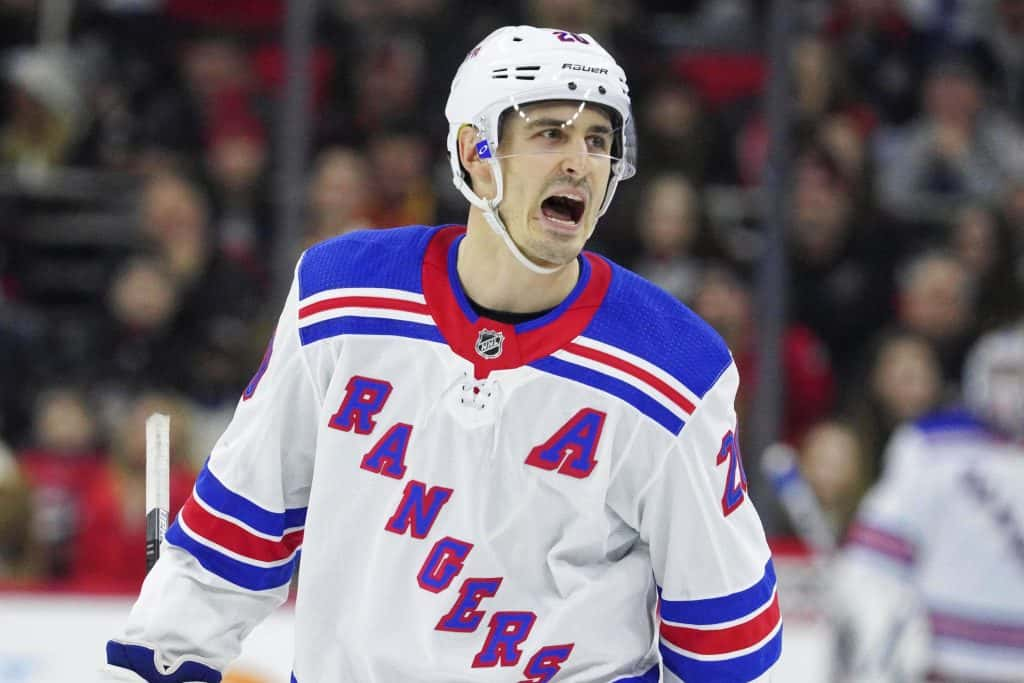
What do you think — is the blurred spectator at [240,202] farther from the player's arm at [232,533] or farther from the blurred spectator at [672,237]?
the player's arm at [232,533]

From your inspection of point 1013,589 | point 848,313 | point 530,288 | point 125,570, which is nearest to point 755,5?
point 848,313

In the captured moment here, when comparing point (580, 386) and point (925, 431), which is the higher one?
point (580, 386)

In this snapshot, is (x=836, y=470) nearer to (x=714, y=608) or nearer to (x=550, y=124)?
(x=714, y=608)

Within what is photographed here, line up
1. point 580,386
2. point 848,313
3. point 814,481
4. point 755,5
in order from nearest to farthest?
point 580,386 < point 814,481 < point 848,313 < point 755,5

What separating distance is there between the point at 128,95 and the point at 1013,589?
3373 millimetres

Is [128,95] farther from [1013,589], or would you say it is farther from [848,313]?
[1013,589]

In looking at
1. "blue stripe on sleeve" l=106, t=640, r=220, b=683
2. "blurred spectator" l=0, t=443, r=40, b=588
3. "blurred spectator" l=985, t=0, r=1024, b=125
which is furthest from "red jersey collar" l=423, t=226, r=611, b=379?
"blurred spectator" l=985, t=0, r=1024, b=125

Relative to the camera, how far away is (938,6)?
23.4 ft

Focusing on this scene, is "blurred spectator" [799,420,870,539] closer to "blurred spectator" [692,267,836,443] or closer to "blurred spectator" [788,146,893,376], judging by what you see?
"blurred spectator" [692,267,836,443]

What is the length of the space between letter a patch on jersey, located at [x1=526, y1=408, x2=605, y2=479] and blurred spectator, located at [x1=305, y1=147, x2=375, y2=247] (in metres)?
3.53

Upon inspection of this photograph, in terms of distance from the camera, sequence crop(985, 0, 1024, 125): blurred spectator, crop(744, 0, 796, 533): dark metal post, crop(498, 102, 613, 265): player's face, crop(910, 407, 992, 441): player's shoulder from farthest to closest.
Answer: crop(985, 0, 1024, 125): blurred spectator → crop(744, 0, 796, 533): dark metal post → crop(910, 407, 992, 441): player's shoulder → crop(498, 102, 613, 265): player's face

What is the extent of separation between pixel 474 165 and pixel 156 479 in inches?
25.5

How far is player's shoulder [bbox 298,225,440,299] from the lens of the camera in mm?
2510

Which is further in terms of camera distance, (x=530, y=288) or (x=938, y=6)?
(x=938, y=6)
